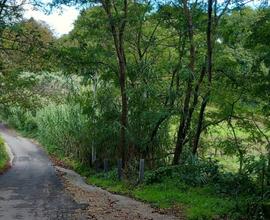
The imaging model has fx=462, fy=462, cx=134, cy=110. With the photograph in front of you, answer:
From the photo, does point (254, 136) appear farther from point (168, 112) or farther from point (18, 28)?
point (18, 28)

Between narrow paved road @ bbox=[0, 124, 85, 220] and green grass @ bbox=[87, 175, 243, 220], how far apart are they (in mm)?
2131

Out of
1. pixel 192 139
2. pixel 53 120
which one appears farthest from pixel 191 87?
pixel 53 120

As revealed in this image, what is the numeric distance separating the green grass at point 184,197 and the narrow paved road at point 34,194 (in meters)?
2.13

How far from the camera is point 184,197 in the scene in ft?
43.7

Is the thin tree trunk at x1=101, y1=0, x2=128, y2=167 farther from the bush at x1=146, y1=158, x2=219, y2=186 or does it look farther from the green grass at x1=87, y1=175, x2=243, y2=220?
the bush at x1=146, y1=158, x2=219, y2=186

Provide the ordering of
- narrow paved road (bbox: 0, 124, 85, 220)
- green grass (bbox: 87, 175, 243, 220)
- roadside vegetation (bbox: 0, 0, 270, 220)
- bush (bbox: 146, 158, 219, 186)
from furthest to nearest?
bush (bbox: 146, 158, 219, 186), roadside vegetation (bbox: 0, 0, 270, 220), narrow paved road (bbox: 0, 124, 85, 220), green grass (bbox: 87, 175, 243, 220)

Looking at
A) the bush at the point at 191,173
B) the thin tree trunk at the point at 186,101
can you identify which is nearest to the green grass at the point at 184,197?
the bush at the point at 191,173

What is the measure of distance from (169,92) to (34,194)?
242 inches

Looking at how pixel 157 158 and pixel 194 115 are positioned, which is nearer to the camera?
pixel 194 115

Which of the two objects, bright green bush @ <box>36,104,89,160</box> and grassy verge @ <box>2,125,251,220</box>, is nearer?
grassy verge @ <box>2,125,251,220</box>

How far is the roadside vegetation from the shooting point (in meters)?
13.0

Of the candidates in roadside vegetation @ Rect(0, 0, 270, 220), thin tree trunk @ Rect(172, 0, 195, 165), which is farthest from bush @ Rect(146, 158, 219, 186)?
thin tree trunk @ Rect(172, 0, 195, 165)

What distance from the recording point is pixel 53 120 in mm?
33781

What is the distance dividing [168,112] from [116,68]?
374 cm
